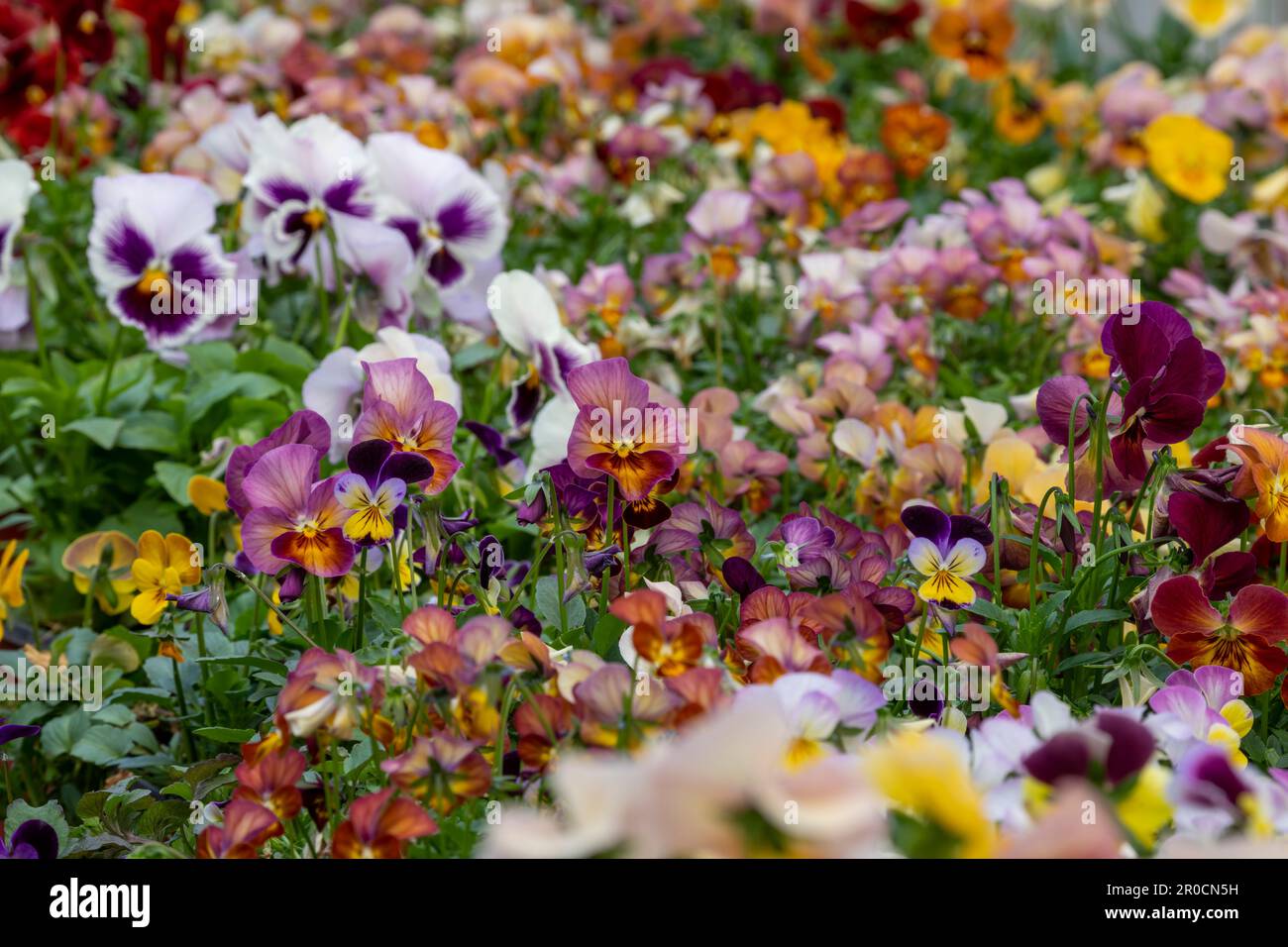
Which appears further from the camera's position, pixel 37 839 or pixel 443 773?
pixel 37 839

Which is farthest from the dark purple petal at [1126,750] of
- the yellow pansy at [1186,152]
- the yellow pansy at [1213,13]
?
the yellow pansy at [1213,13]

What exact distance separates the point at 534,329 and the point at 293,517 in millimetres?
472

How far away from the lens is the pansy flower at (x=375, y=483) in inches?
44.7

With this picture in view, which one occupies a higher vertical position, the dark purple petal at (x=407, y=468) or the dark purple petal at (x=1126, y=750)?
the dark purple petal at (x=407, y=468)

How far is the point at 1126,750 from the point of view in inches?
31.3

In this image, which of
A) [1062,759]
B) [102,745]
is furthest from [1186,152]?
[1062,759]

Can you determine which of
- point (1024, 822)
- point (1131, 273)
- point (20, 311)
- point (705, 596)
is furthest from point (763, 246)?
point (1024, 822)

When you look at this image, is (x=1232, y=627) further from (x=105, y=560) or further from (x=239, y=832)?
(x=105, y=560)

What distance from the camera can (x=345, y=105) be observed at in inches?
105

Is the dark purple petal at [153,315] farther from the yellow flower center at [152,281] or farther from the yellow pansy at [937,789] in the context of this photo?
the yellow pansy at [937,789]

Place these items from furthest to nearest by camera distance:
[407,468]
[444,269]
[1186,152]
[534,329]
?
[1186,152] → [444,269] → [534,329] → [407,468]

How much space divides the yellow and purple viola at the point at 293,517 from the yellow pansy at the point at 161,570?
0.18m
